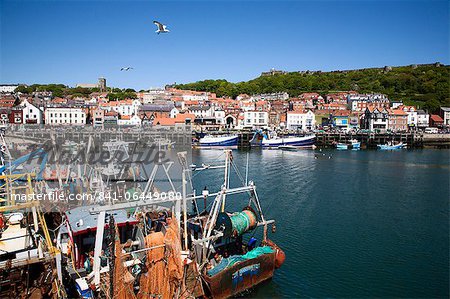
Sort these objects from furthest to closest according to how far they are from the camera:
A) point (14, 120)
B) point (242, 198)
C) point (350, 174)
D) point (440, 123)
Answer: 1. point (440, 123)
2. point (14, 120)
3. point (350, 174)
4. point (242, 198)

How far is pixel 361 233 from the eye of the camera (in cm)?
1833

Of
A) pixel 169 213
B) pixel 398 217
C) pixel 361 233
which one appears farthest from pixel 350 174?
pixel 169 213

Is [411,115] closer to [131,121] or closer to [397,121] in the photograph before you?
[397,121]

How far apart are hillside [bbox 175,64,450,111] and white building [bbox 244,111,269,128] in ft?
150

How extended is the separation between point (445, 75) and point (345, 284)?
14278 centimetres

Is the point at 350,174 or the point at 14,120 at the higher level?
the point at 14,120

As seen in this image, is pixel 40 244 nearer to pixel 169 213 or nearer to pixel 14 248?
pixel 14 248

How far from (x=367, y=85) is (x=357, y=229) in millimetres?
122790

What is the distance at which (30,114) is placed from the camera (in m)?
73.3

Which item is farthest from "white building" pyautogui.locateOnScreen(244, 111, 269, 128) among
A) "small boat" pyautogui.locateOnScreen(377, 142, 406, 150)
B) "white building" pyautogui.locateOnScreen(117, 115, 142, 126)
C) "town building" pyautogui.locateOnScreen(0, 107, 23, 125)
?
"town building" pyautogui.locateOnScreen(0, 107, 23, 125)

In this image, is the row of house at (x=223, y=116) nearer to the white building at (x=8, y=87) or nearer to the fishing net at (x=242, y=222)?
the white building at (x=8, y=87)

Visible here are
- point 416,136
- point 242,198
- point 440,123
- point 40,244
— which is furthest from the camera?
point 440,123

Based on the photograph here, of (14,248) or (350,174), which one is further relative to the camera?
(350,174)

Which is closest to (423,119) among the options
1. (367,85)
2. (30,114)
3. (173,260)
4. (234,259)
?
(367,85)
